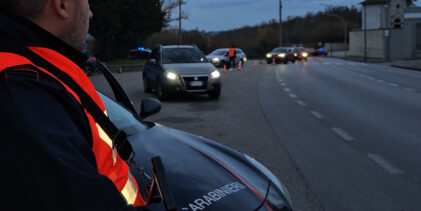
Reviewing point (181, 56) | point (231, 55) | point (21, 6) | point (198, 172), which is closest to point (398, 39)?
point (231, 55)

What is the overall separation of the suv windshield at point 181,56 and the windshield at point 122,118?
423 inches

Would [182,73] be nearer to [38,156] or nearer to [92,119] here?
[92,119]

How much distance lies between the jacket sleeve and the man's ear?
0.90 feet

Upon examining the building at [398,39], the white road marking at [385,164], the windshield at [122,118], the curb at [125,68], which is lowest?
the white road marking at [385,164]

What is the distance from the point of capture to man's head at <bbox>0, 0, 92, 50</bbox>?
1236 mm

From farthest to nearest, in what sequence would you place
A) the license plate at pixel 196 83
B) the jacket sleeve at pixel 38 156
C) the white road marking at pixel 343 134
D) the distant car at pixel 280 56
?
the distant car at pixel 280 56 < the license plate at pixel 196 83 < the white road marking at pixel 343 134 < the jacket sleeve at pixel 38 156

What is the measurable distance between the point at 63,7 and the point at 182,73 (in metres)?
12.5

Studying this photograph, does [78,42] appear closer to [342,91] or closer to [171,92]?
[171,92]

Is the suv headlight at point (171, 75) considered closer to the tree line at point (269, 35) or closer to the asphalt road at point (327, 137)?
the asphalt road at point (327, 137)

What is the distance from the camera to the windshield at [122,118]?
3.62 m

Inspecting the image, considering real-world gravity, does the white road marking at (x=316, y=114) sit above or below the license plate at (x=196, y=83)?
below

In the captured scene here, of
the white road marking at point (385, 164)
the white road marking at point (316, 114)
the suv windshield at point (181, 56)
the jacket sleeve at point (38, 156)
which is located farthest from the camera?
the suv windshield at point (181, 56)

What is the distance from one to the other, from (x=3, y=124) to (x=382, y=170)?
17.8 ft

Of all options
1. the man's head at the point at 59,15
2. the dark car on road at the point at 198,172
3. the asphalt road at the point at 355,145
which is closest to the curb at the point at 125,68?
the asphalt road at the point at 355,145
